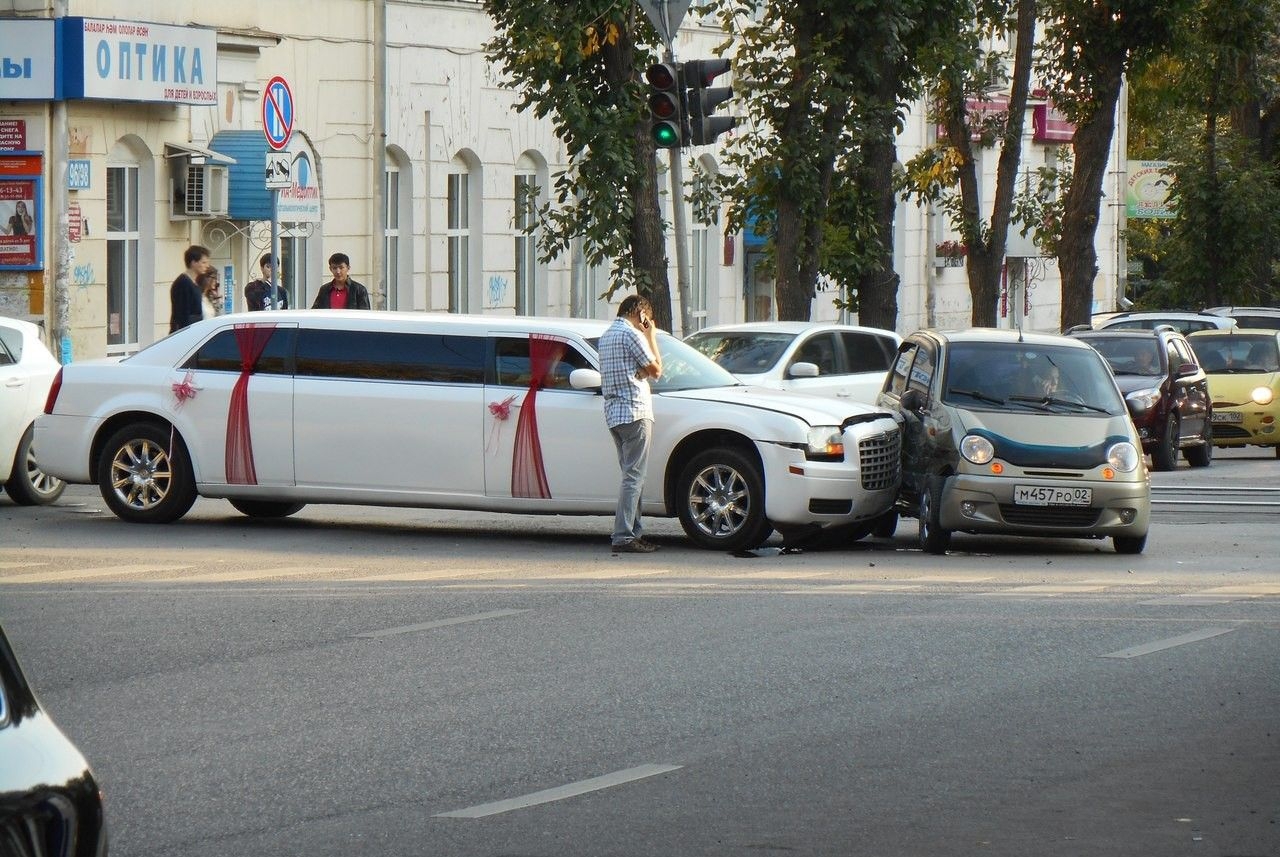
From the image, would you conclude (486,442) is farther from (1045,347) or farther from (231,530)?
(1045,347)

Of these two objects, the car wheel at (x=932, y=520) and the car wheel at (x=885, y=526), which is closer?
the car wheel at (x=932, y=520)

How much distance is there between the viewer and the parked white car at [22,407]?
1734 cm

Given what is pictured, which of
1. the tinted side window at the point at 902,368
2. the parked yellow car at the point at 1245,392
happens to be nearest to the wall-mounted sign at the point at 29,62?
the tinted side window at the point at 902,368

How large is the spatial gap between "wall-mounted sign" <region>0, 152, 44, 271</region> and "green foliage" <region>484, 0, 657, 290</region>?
17.4ft

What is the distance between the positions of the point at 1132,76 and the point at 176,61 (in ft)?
52.7

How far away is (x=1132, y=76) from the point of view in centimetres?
3544

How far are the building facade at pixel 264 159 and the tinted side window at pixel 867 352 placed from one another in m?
3.39

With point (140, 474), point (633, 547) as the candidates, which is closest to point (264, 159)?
point (140, 474)

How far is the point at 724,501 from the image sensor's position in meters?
15.1

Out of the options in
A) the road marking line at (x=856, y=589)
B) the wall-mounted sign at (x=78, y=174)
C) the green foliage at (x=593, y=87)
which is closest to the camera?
the road marking line at (x=856, y=589)

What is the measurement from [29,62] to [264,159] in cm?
361

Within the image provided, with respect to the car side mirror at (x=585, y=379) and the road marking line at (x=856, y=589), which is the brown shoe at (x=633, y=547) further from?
the road marking line at (x=856, y=589)

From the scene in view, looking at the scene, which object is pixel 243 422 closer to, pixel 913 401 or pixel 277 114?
pixel 913 401

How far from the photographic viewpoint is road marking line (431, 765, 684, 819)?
22.9 feet
